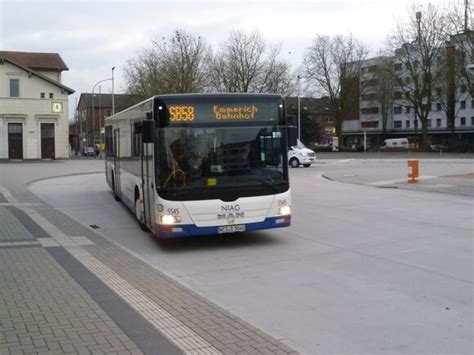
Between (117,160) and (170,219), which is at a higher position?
(117,160)

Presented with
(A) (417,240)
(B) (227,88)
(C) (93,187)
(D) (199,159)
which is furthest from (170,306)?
(B) (227,88)

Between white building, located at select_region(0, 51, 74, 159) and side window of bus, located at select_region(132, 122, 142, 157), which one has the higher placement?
white building, located at select_region(0, 51, 74, 159)

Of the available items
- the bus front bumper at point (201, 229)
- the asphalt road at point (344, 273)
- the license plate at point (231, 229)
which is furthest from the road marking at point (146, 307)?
the license plate at point (231, 229)

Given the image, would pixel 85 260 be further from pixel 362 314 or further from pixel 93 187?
pixel 93 187

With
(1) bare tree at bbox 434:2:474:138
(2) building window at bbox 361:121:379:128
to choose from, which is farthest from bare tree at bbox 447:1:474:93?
(2) building window at bbox 361:121:379:128

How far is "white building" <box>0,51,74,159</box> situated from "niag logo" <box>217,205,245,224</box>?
55521 millimetres

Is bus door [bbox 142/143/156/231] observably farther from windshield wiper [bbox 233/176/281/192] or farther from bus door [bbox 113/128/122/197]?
bus door [bbox 113/128/122/197]

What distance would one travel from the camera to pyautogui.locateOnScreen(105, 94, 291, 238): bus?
9586mm

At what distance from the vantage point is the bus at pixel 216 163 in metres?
9.59

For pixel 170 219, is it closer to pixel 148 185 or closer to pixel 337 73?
pixel 148 185

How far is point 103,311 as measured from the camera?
6.08m

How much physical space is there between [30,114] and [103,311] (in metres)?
59.7

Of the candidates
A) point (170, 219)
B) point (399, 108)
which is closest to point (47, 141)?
point (170, 219)

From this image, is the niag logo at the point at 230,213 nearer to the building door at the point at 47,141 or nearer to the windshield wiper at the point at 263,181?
the windshield wiper at the point at 263,181
